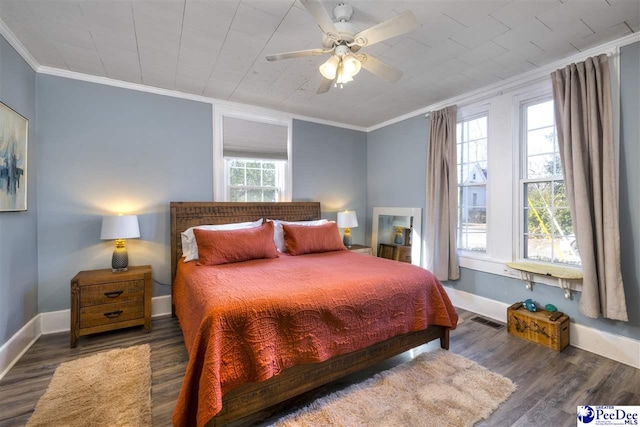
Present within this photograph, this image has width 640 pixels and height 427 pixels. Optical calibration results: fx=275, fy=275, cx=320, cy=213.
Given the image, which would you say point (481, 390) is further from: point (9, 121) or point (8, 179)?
point (9, 121)

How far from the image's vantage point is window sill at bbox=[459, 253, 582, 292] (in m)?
2.61

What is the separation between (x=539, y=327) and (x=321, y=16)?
3.12m

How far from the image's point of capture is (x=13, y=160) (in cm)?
219

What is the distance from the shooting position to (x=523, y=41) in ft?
7.43

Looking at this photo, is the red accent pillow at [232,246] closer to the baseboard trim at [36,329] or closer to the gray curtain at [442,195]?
the baseboard trim at [36,329]

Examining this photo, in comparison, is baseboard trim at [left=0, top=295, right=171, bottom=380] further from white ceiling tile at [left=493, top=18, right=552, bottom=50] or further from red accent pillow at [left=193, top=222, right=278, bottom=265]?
white ceiling tile at [left=493, top=18, right=552, bottom=50]

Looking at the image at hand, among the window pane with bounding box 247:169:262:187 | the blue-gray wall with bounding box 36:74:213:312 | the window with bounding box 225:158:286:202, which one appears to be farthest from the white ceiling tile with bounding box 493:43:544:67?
the blue-gray wall with bounding box 36:74:213:312

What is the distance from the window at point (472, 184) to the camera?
330cm

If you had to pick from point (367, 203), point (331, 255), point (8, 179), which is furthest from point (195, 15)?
point (367, 203)

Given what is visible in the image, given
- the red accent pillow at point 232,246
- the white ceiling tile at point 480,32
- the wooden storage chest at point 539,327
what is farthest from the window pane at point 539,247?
the red accent pillow at point 232,246

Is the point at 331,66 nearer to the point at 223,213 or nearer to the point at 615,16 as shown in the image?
the point at 615,16

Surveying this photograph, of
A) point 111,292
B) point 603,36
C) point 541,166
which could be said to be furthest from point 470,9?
point 111,292

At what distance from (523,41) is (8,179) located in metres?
4.24

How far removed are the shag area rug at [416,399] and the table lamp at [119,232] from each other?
2.23m
